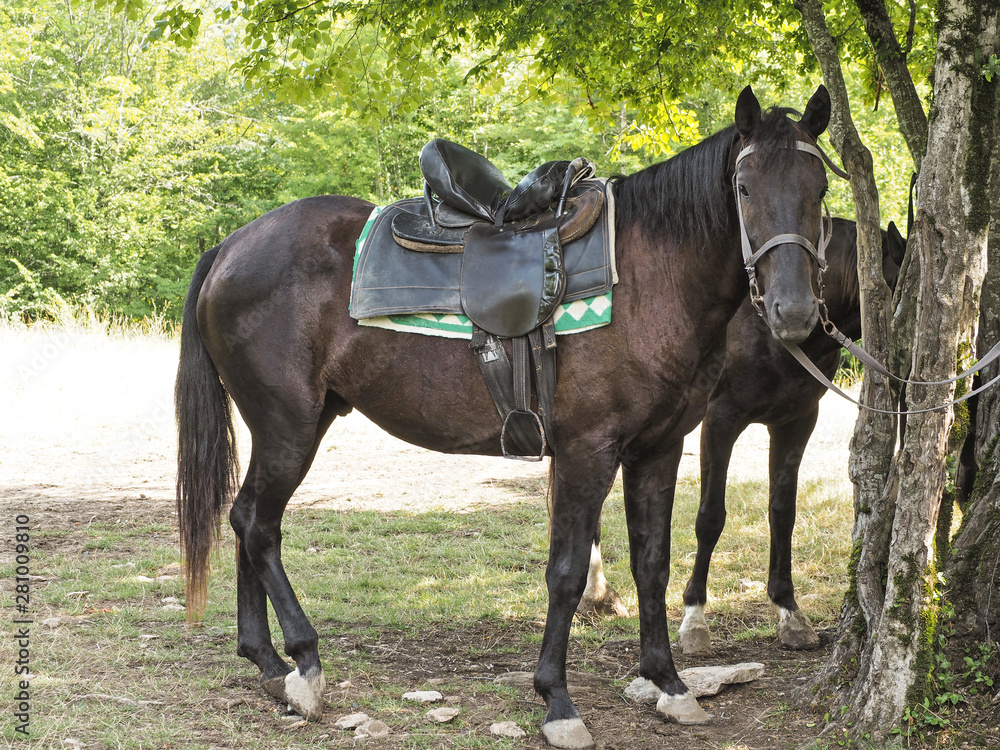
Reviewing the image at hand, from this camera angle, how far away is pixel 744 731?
10.4ft

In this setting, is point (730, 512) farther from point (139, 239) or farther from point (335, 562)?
point (139, 239)

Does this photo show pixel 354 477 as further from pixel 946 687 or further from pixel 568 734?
pixel 946 687

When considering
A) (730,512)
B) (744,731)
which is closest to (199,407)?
(744,731)

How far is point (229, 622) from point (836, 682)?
301 cm

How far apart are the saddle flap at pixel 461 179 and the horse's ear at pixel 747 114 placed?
1084 millimetres

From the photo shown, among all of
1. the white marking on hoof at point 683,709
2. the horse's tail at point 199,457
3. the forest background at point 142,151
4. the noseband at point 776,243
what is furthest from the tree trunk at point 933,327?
the forest background at point 142,151

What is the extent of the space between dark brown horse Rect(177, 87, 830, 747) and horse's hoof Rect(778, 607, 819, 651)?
1.03 metres

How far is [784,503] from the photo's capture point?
4504 mm

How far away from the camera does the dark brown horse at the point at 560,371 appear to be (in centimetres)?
293

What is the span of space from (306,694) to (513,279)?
6.20 ft

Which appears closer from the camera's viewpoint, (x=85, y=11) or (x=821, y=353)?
(x=821, y=353)

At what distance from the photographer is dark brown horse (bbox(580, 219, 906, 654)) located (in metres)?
4.27

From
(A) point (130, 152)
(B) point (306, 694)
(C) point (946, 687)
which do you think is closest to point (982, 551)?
(C) point (946, 687)

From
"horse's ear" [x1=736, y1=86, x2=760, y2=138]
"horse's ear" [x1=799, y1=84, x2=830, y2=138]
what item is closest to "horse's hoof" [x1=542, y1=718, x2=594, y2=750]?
"horse's ear" [x1=736, y1=86, x2=760, y2=138]
